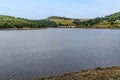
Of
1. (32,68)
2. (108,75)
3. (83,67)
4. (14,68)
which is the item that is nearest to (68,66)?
(83,67)

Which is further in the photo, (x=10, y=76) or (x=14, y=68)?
(x=14, y=68)

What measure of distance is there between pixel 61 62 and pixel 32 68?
24.9 feet

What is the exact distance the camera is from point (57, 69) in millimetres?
40938

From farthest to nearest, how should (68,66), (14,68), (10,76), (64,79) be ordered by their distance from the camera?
(68,66) < (14,68) < (10,76) < (64,79)

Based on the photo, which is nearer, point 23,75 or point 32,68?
point 23,75

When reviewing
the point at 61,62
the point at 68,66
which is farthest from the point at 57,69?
the point at 61,62

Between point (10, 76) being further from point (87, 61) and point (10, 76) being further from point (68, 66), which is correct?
point (87, 61)

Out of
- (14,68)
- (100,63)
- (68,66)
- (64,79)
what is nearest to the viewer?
(64,79)

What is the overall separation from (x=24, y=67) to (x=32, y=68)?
1483mm

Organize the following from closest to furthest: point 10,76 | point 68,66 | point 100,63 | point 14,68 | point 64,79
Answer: point 64,79, point 10,76, point 14,68, point 68,66, point 100,63

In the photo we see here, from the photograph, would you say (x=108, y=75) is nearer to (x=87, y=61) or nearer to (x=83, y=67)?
(x=83, y=67)

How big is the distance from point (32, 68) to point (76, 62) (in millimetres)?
9759

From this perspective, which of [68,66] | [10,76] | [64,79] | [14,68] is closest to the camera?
[64,79]

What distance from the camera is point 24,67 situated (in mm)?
41781
